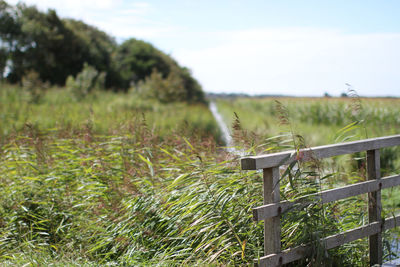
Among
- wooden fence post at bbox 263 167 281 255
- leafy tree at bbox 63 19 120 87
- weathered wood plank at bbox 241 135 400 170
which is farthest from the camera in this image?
leafy tree at bbox 63 19 120 87

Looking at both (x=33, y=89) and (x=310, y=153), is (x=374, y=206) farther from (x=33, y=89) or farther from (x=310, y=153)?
(x=33, y=89)

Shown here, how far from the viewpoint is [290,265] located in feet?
11.6

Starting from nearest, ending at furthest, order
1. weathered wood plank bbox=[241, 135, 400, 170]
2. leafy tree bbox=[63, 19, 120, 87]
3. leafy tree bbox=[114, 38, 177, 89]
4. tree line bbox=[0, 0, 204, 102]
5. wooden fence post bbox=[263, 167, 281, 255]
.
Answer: weathered wood plank bbox=[241, 135, 400, 170]
wooden fence post bbox=[263, 167, 281, 255]
tree line bbox=[0, 0, 204, 102]
leafy tree bbox=[63, 19, 120, 87]
leafy tree bbox=[114, 38, 177, 89]

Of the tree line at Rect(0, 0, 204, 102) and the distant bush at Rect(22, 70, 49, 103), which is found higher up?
the tree line at Rect(0, 0, 204, 102)

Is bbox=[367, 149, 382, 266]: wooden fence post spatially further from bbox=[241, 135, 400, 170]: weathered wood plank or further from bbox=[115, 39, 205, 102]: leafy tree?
bbox=[115, 39, 205, 102]: leafy tree

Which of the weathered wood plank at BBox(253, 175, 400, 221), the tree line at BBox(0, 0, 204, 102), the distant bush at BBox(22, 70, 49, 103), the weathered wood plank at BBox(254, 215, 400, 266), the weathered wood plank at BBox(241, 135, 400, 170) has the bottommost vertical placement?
the weathered wood plank at BBox(254, 215, 400, 266)

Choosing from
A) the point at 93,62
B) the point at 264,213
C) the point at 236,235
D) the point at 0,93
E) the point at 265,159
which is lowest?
the point at 236,235

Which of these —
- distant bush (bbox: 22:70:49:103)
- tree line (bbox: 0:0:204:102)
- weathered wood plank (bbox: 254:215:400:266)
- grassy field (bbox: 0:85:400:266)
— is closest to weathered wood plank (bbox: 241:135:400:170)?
grassy field (bbox: 0:85:400:266)

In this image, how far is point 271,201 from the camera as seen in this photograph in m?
3.08

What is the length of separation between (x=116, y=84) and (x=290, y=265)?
3292 centimetres

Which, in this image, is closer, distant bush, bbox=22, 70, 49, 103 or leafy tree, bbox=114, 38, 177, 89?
distant bush, bbox=22, 70, 49, 103

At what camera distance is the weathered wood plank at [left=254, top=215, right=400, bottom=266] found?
122 inches

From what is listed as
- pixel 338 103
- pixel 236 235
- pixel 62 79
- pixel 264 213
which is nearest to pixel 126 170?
pixel 236 235

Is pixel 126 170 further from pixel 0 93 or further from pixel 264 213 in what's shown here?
pixel 0 93
